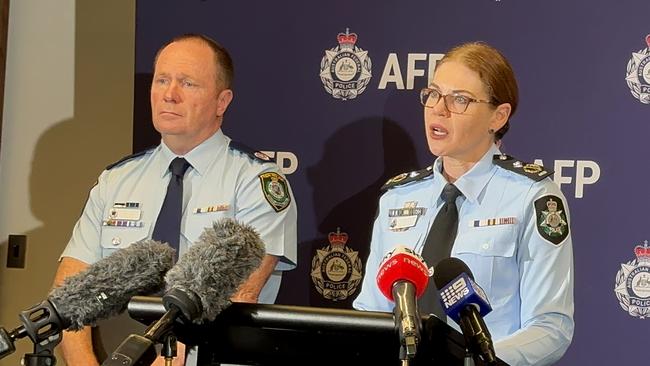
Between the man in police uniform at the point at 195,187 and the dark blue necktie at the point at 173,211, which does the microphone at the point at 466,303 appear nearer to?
the man in police uniform at the point at 195,187

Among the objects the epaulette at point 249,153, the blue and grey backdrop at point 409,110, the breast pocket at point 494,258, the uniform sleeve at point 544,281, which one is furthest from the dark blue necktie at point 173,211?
the uniform sleeve at point 544,281

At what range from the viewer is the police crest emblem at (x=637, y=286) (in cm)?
291

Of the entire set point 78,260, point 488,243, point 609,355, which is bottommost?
point 609,355

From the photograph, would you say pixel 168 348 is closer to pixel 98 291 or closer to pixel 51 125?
pixel 98 291

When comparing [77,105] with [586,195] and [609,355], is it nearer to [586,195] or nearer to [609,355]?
[586,195]

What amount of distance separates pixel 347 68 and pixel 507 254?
113cm

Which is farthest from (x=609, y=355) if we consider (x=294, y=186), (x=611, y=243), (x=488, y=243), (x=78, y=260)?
(x=78, y=260)

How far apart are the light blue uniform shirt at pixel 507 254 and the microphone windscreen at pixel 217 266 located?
73cm

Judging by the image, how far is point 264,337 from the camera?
1.49m

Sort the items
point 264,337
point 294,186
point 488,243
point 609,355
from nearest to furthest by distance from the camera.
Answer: point 264,337 < point 488,243 < point 609,355 < point 294,186

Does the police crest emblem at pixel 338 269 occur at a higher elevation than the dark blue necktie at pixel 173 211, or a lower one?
lower

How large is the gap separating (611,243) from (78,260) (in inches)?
65.9

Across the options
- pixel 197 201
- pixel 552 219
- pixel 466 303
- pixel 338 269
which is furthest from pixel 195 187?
pixel 466 303

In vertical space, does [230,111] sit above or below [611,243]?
above
